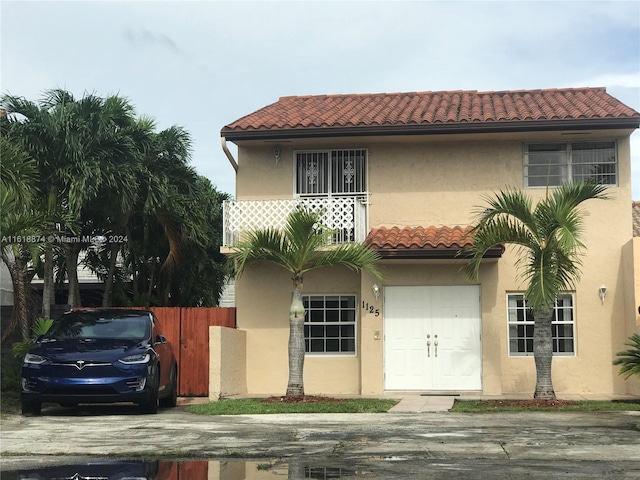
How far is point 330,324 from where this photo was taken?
18984mm

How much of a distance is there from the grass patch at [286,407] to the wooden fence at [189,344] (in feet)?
10.7

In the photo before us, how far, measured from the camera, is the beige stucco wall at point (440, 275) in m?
18.0

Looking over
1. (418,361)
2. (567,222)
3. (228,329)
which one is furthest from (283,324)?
(567,222)

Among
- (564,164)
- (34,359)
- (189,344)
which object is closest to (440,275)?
(564,164)

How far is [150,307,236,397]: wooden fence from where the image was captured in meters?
18.4

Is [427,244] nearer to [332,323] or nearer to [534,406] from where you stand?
[332,323]

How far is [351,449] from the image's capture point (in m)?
9.04

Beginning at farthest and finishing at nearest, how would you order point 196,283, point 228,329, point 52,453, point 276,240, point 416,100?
point 196,283 → point 416,100 → point 228,329 → point 276,240 → point 52,453

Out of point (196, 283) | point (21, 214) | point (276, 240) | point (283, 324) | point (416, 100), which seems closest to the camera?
point (21, 214)

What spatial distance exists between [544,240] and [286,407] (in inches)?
208

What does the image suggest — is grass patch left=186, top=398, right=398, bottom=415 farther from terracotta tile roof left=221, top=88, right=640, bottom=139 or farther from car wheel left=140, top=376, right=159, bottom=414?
terracotta tile roof left=221, top=88, right=640, bottom=139

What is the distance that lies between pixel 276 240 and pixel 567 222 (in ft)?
17.0

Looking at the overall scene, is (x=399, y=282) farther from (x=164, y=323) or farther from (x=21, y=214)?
(x=21, y=214)

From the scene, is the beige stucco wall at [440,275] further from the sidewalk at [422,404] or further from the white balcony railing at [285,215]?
the sidewalk at [422,404]
